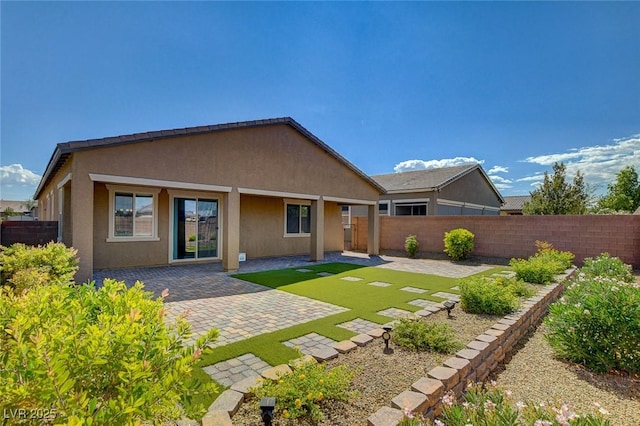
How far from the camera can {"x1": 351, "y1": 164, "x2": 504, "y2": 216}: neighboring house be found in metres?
20.8

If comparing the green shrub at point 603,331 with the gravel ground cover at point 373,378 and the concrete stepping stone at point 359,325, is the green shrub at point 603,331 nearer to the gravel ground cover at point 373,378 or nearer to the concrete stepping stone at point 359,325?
the gravel ground cover at point 373,378

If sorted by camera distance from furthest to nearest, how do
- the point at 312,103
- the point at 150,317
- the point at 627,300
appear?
the point at 312,103, the point at 627,300, the point at 150,317

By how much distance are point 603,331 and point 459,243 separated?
32.2ft

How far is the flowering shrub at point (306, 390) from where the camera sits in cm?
262

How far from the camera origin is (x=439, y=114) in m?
15.9

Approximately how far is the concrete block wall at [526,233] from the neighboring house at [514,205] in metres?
24.1

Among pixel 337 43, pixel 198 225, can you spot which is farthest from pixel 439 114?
pixel 198 225

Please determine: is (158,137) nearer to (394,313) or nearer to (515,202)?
(394,313)

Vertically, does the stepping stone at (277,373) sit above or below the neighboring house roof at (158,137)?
below

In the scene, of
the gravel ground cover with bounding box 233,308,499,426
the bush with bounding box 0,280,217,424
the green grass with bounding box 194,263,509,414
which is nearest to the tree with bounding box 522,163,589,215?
the green grass with bounding box 194,263,509,414

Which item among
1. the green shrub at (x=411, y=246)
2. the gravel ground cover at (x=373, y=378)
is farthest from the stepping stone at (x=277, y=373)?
the green shrub at (x=411, y=246)

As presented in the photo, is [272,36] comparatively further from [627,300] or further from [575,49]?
[627,300]

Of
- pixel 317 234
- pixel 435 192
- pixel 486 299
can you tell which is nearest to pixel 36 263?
pixel 486 299

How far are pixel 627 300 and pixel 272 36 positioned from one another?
11.6 metres
